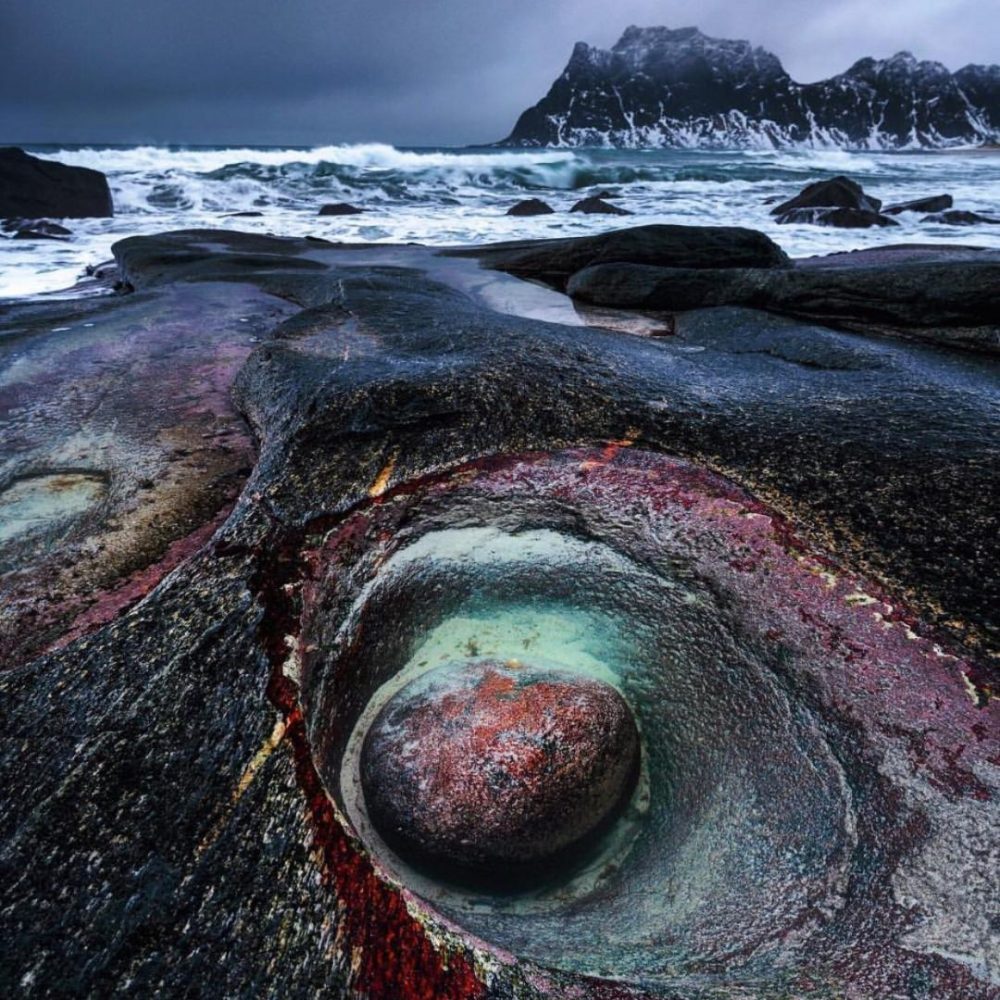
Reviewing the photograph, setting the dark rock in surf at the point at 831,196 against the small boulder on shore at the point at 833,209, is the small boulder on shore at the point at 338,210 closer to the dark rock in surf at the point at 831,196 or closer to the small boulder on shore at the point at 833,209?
the small boulder on shore at the point at 833,209

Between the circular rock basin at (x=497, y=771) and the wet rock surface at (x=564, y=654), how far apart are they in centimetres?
10

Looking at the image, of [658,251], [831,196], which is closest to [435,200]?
[831,196]

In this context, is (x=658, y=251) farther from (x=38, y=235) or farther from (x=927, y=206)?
(x=927, y=206)

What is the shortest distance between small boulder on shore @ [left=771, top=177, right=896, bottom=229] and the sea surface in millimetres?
431

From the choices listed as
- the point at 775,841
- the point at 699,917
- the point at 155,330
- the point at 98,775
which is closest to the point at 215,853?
the point at 98,775

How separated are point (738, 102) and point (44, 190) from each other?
539 ft

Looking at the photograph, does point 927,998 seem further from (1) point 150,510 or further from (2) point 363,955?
(1) point 150,510

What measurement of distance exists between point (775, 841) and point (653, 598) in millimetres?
680

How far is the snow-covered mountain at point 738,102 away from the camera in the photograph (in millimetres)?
128250

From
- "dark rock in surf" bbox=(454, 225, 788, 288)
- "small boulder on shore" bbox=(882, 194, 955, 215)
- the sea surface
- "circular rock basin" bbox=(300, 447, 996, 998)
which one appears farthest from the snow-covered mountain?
"circular rock basin" bbox=(300, 447, 996, 998)

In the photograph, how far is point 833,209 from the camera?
13.7 m

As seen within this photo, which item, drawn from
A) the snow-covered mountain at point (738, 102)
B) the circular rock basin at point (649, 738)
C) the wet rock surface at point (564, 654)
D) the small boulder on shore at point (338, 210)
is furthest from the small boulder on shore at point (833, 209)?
the snow-covered mountain at point (738, 102)

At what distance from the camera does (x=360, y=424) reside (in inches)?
86.4

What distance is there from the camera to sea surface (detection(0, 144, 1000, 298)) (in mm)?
12250
